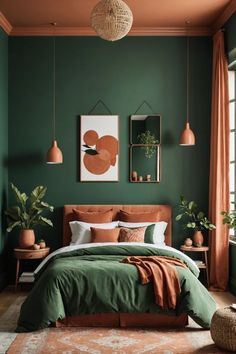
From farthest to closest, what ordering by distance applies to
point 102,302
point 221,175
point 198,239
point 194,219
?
point 194,219, point 198,239, point 221,175, point 102,302

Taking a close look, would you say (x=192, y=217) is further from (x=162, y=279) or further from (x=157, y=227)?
(x=162, y=279)

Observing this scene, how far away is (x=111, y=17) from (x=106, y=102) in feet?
9.77

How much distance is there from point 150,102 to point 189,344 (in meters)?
3.86

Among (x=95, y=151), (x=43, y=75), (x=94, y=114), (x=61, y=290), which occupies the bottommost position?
(x=61, y=290)

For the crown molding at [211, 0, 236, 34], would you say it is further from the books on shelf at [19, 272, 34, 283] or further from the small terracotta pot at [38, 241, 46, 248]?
the books on shelf at [19, 272, 34, 283]

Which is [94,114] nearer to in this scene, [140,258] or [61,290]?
[140,258]

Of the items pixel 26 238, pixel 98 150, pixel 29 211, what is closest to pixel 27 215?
pixel 29 211

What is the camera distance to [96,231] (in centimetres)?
689

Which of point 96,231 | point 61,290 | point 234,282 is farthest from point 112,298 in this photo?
point 234,282

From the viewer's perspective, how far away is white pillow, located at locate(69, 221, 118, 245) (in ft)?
23.1

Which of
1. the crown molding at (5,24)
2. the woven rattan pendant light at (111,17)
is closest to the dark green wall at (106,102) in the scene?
the crown molding at (5,24)

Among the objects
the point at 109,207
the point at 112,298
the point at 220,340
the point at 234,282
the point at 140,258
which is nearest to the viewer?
the point at 220,340

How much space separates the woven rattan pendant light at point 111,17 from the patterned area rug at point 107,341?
9.02ft

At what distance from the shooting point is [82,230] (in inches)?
280
